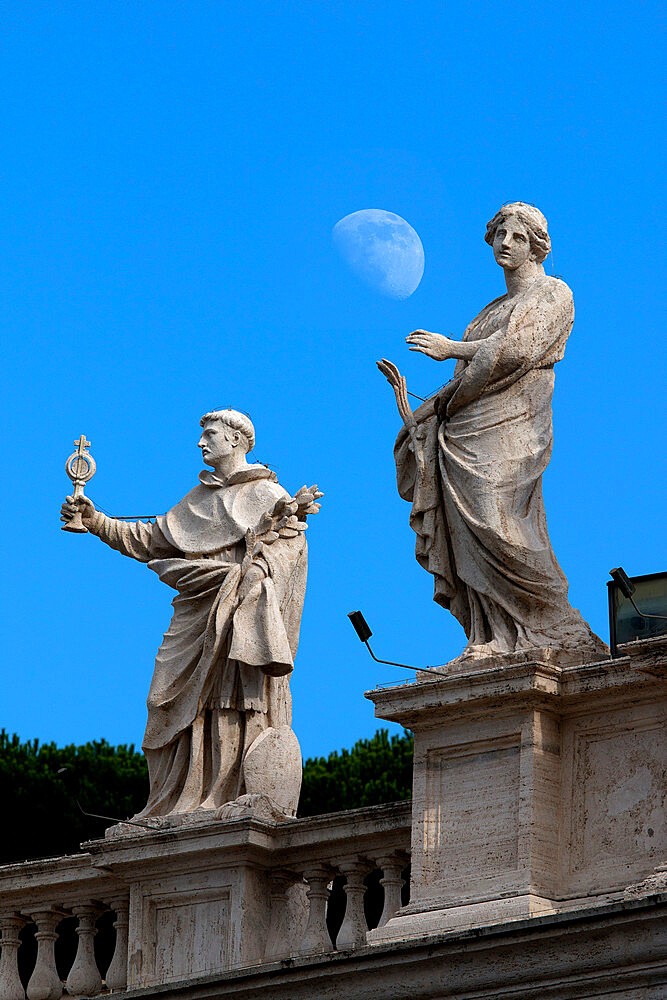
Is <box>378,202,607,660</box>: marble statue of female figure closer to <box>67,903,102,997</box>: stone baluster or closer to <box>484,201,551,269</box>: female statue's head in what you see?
<box>484,201,551,269</box>: female statue's head

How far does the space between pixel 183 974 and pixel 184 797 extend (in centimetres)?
131

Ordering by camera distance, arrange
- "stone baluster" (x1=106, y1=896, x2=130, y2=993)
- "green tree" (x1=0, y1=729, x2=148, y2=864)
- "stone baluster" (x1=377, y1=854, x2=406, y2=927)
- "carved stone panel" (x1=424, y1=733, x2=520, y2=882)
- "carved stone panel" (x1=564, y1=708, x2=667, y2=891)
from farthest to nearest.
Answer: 1. "green tree" (x1=0, y1=729, x2=148, y2=864)
2. "stone baluster" (x1=106, y1=896, x2=130, y2=993)
3. "stone baluster" (x1=377, y1=854, x2=406, y2=927)
4. "carved stone panel" (x1=424, y1=733, x2=520, y2=882)
5. "carved stone panel" (x1=564, y1=708, x2=667, y2=891)

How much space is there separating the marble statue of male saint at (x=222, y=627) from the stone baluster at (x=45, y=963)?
110cm

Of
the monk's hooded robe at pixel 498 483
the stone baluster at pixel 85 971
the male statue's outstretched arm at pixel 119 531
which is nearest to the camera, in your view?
the monk's hooded robe at pixel 498 483

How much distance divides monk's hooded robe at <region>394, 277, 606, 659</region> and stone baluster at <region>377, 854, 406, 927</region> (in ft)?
5.05

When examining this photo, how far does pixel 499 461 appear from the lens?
14.8 m

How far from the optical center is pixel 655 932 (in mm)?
12430

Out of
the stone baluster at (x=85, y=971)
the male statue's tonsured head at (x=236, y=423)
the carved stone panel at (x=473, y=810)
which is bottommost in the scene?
the stone baluster at (x=85, y=971)

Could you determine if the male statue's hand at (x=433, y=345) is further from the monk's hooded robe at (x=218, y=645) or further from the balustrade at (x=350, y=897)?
the balustrade at (x=350, y=897)

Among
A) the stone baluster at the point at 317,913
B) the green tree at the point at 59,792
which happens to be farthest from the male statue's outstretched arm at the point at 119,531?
the green tree at the point at 59,792

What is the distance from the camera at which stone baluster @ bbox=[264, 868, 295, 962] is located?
50.0ft

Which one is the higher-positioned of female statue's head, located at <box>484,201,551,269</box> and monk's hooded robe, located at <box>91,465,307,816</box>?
female statue's head, located at <box>484,201,551,269</box>

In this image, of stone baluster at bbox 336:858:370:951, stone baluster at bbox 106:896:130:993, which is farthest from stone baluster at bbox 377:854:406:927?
stone baluster at bbox 106:896:130:993

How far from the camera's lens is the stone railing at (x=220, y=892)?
→ 1500 cm
